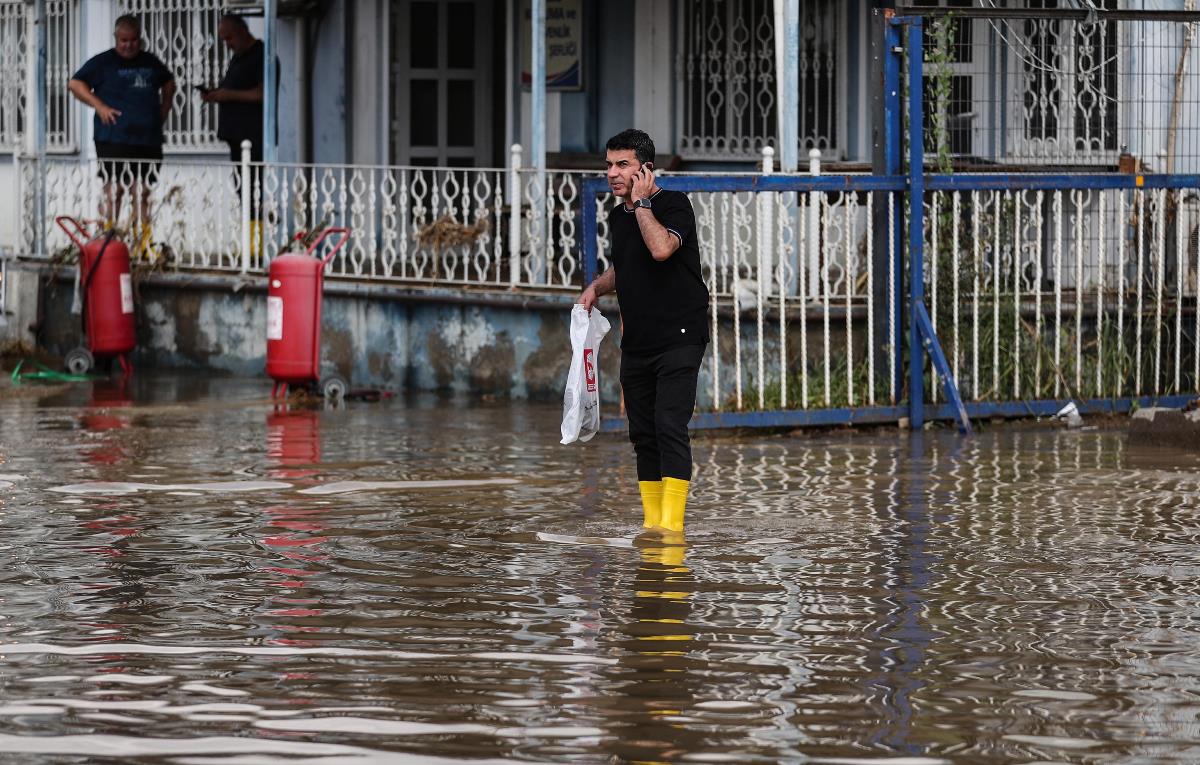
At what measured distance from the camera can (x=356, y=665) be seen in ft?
21.3

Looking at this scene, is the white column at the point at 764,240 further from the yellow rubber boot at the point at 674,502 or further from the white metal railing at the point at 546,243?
the yellow rubber boot at the point at 674,502

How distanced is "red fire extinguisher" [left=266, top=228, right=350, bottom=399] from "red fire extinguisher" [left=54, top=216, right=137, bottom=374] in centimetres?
225

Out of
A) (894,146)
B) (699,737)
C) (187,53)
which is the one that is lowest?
(699,737)

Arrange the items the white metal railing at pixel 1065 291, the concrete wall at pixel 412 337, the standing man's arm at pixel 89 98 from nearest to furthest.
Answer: the white metal railing at pixel 1065 291, the concrete wall at pixel 412 337, the standing man's arm at pixel 89 98

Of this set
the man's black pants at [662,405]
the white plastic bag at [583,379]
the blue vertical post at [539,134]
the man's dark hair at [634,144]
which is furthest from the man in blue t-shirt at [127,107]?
the man's dark hair at [634,144]

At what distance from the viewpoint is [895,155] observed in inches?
511

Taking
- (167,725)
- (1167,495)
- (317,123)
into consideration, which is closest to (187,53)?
(317,123)

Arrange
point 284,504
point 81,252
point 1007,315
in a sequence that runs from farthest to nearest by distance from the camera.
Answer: point 81,252 → point 1007,315 → point 284,504

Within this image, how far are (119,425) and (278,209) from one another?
4.88m

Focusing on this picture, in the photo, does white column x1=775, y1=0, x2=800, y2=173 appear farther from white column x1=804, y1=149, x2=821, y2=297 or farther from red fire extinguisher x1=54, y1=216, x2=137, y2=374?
red fire extinguisher x1=54, y1=216, x2=137, y2=374

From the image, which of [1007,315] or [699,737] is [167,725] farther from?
[1007,315]

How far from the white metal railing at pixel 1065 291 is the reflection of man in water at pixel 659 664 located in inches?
200

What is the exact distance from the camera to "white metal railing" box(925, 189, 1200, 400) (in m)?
13.1

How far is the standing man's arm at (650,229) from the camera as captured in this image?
869 cm
